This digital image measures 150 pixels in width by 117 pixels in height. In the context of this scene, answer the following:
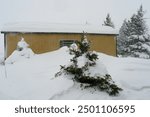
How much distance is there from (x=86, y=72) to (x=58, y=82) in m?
0.95

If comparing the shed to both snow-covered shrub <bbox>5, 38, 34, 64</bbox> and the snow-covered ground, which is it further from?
the snow-covered ground

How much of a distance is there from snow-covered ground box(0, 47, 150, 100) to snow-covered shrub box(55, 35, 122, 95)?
205 mm

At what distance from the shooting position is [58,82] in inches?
328

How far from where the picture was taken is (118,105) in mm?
7211

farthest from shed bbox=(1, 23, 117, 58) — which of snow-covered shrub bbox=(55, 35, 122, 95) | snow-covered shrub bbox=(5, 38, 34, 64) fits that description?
snow-covered shrub bbox=(55, 35, 122, 95)

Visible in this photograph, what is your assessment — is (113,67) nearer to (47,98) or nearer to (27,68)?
(27,68)

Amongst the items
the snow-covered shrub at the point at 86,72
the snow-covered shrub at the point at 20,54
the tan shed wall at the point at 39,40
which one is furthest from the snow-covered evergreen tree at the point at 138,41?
the snow-covered shrub at the point at 86,72

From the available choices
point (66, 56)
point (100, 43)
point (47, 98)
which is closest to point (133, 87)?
point (47, 98)

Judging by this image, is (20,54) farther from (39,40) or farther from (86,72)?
(86,72)

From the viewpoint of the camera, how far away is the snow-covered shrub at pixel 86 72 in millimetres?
8250

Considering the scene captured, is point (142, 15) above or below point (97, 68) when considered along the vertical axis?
above

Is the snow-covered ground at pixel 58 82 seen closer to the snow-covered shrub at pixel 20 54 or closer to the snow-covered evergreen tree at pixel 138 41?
the snow-covered shrub at pixel 20 54

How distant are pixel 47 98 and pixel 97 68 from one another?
2.12m

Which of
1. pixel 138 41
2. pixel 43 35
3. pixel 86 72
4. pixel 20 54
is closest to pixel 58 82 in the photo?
pixel 86 72
